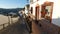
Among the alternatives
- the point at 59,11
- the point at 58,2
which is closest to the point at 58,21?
the point at 59,11

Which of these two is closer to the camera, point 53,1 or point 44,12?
point 53,1

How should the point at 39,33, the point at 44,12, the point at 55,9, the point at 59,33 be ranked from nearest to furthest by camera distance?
1. the point at 59,33
2. the point at 55,9
3. the point at 39,33
4. the point at 44,12

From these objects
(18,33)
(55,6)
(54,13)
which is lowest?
(18,33)

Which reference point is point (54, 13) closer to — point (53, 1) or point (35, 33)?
point (53, 1)

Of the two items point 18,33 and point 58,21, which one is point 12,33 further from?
point 58,21

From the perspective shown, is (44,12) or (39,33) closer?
(39,33)

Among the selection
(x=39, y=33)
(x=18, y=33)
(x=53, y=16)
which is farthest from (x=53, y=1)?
(x=18, y=33)

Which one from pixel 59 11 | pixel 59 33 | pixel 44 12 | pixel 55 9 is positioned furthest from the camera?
pixel 44 12

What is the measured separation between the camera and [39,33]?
7453 millimetres

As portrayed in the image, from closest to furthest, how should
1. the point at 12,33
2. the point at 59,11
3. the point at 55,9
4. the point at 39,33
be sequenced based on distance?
the point at 59,11 → the point at 55,9 → the point at 39,33 → the point at 12,33

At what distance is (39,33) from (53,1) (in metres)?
2.34

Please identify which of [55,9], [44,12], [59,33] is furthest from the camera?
[44,12]

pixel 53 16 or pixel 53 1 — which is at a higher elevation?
pixel 53 1

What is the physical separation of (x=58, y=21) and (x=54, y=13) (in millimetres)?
905
